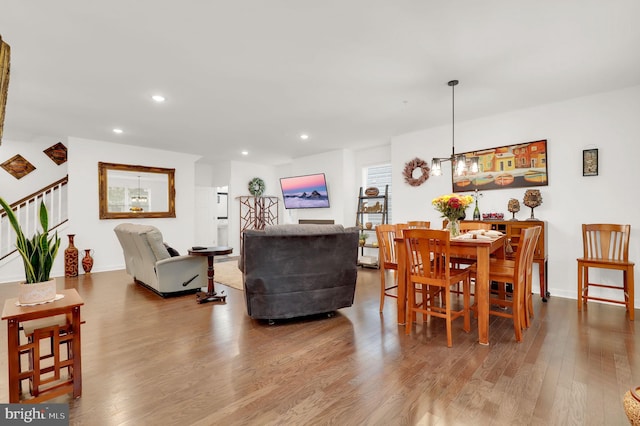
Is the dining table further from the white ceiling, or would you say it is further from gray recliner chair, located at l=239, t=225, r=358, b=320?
the white ceiling

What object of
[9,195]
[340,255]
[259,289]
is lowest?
[259,289]

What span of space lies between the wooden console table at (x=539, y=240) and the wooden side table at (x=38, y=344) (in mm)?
4172

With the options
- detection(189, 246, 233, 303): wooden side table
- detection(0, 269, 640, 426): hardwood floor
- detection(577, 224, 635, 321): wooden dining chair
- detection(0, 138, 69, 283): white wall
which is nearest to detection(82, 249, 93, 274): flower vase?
detection(0, 138, 69, 283): white wall

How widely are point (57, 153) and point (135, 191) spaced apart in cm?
171

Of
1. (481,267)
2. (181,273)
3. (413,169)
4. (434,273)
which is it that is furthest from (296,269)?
(413,169)

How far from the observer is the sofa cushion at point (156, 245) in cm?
399

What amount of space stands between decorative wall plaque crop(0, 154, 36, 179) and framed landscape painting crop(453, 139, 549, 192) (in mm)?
7837

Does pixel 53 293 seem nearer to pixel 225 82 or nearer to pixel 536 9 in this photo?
pixel 225 82

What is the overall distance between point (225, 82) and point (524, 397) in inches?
148

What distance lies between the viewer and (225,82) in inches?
133

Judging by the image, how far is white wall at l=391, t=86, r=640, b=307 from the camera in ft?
11.7

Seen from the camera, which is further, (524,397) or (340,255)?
(340,255)

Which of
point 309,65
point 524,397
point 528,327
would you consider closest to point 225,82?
point 309,65

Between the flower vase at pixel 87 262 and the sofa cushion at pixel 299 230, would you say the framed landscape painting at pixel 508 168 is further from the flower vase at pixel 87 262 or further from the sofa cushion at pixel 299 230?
the flower vase at pixel 87 262
